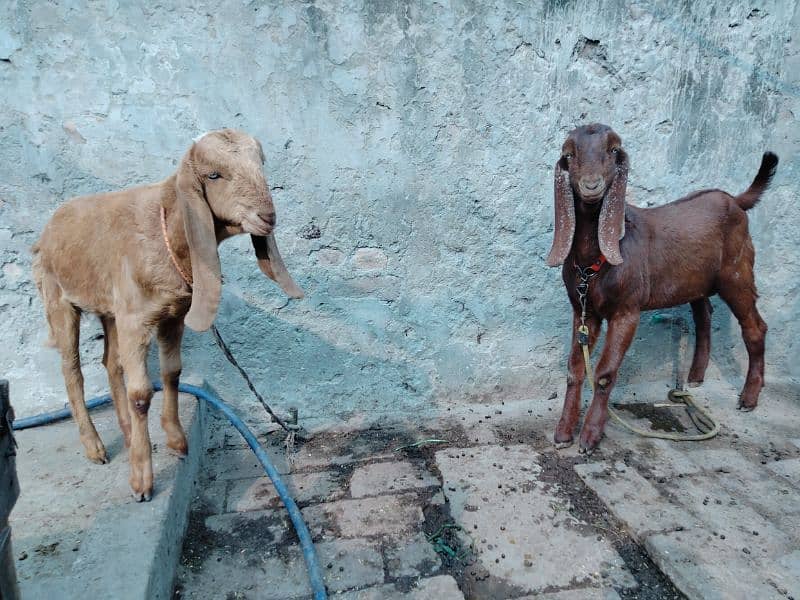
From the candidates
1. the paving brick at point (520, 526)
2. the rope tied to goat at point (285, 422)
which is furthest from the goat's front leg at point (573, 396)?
the rope tied to goat at point (285, 422)

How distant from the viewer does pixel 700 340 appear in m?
4.31

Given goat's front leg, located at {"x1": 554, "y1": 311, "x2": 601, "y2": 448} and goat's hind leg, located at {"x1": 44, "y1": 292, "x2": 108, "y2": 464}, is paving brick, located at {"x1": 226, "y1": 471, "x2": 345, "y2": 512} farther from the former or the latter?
goat's front leg, located at {"x1": 554, "y1": 311, "x2": 601, "y2": 448}

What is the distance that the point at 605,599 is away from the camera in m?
2.36

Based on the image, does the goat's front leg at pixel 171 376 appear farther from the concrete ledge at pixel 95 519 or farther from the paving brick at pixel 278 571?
the paving brick at pixel 278 571

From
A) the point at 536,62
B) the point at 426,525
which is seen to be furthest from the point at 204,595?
the point at 536,62

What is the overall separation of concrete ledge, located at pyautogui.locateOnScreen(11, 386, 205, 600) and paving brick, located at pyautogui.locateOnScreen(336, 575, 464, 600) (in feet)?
2.81

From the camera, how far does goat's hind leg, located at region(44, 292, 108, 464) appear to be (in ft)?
8.94

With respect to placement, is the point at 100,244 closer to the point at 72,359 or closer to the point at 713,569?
the point at 72,359

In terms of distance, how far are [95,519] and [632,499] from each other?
2765mm

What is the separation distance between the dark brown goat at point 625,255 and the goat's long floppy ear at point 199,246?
6.25ft

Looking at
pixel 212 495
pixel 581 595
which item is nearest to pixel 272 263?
pixel 212 495

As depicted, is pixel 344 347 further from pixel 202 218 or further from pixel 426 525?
pixel 202 218

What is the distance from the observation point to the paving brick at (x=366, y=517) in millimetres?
2807

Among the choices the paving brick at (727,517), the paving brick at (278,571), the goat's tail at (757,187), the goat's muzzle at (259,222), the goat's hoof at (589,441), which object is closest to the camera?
the goat's muzzle at (259,222)
